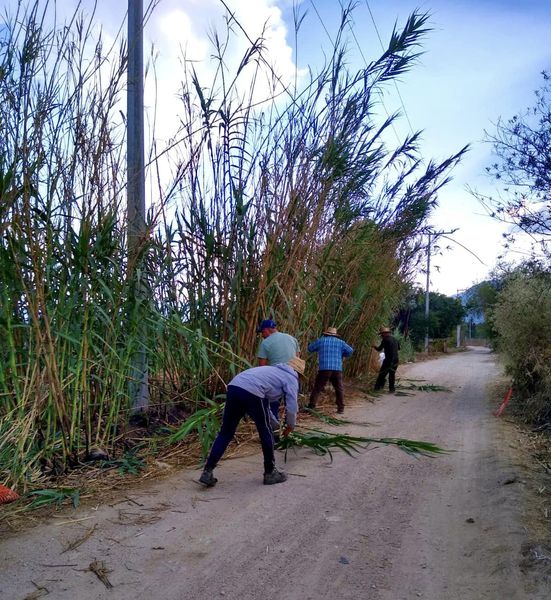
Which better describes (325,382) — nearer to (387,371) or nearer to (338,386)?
(338,386)

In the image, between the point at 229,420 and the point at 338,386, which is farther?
the point at 338,386

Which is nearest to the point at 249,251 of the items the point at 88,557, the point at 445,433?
the point at 445,433

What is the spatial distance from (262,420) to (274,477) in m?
0.55

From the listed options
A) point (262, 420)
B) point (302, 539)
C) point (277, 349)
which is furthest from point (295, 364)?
point (302, 539)

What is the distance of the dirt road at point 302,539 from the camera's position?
3.20m

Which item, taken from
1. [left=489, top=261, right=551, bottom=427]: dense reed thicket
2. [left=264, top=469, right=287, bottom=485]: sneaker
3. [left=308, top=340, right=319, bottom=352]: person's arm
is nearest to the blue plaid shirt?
[left=308, top=340, right=319, bottom=352]: person's arm

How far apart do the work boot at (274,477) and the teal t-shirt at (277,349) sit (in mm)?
1106

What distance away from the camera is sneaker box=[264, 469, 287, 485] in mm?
5059

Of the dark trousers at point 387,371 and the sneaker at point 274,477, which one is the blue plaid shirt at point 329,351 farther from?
the sneaker at point 274,477

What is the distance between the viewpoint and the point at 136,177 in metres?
5.90

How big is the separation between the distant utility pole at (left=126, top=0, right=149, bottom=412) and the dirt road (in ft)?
3.97

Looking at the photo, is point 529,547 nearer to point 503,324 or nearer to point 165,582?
point 165,582

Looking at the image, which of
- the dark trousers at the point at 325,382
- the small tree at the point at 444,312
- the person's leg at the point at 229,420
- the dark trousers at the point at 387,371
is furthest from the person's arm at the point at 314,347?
the small tree at the point at 444,312

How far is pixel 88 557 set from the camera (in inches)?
139
